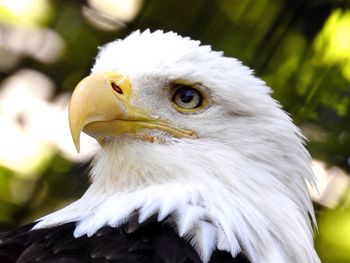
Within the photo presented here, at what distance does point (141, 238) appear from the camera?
2.23 meters

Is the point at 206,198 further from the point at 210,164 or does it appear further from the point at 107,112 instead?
the point at 107,112

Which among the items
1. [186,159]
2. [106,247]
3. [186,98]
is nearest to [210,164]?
[186,159]

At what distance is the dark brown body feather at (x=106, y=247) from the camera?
2143 millimetres

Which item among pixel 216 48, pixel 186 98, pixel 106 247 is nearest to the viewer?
pixel 106 247

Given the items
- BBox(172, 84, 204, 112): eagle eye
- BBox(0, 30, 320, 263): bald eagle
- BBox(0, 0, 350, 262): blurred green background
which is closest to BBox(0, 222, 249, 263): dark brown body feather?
BBox(0, 30, 320, 263): bald eagle

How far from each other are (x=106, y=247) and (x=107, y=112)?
375 millimetres

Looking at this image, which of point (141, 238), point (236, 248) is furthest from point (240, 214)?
point (141, 238)

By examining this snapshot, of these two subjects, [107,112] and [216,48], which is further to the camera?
[216,48]

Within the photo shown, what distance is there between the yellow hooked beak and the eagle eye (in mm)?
→ 63

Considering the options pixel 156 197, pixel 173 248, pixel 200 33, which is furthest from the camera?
pixel 200 33

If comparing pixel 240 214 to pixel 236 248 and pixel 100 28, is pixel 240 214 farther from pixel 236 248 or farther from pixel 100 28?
pixel 100 28

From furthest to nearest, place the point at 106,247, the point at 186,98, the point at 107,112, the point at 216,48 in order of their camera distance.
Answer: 1. the point at 216,48
2. the point at 186,98
3. the point at 107,112
4. the point at 106,247

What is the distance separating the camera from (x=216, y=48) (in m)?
3.36

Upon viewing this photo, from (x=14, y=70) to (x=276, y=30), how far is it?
1.02m
